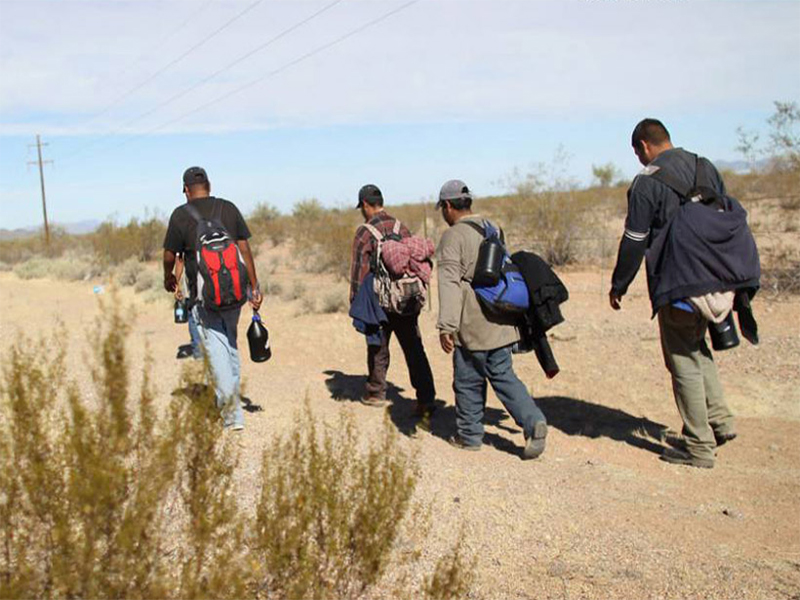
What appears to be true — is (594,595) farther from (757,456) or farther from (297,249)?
(297,249)

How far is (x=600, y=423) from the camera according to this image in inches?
264

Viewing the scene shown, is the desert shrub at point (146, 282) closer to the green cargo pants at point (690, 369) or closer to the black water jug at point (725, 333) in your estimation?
the green cargo pants at point (690, 369)

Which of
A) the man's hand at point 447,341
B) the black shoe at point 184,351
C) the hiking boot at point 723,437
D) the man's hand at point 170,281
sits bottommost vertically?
the hiking boot at point 723,437

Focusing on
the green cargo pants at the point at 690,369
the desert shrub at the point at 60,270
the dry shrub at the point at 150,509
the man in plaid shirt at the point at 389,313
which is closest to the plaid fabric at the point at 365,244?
the man in plaid shirt at the point at 389,313

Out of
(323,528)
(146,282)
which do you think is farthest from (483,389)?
(146,282)

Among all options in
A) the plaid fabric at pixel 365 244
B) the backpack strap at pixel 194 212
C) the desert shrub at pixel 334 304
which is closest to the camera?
the backpack strap at pixel 194 212

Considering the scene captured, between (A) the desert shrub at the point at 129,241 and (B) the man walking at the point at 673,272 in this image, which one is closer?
(B) the man walking at the point at 673,272

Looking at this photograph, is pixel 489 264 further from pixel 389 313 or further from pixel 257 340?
pixel 257 340

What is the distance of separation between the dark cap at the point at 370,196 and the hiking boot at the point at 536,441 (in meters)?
2.15

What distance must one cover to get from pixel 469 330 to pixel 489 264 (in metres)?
0.47

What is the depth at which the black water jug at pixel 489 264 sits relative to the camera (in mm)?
5277

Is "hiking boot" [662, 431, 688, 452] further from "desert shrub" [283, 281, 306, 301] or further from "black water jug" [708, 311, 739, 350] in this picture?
"desert shrub" [283, 281, 306, 301]

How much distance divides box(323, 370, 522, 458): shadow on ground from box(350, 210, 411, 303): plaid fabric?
109cm

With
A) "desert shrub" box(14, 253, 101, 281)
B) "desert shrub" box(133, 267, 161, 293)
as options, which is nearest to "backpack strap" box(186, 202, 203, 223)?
"desert shrub" box(133, 267, 161, 293)
